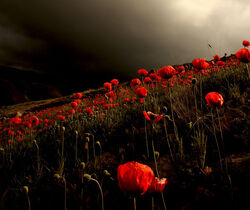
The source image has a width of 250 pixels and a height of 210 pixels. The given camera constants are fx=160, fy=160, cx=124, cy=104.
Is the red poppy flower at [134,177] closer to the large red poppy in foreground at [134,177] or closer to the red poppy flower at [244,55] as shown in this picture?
the large red poppy in foreground at [134,177]

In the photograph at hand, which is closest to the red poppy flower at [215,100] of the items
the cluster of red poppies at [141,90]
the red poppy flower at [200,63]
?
the cluster of red poppies at [141,90]

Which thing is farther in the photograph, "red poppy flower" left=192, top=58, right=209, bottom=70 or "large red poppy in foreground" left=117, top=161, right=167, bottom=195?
"red poppy flower" left=192, top=58, right=209, bottom=70

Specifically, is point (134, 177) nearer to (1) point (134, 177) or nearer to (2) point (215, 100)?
(1) point (134, 177)

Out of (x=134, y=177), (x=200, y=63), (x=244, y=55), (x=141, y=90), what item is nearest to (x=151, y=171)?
(x=134, y=177)

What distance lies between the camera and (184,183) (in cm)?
155

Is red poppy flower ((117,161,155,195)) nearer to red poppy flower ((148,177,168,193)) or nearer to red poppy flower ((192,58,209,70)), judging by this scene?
red poppy flower ((148,177,168,193))

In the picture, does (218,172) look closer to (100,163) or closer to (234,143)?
(234,143)

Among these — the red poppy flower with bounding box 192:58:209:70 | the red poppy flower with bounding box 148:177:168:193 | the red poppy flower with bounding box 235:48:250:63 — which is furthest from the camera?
the red poppy flower with bounding box 192:58:209:70

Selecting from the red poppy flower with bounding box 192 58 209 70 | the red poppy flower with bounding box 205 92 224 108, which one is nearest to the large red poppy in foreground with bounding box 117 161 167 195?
the red poppy flower with bounding box 205 92 224 108

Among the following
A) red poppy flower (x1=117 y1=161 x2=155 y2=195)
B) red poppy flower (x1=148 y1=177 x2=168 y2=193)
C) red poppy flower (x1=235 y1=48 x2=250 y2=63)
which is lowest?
red poppy flower (x1=148 y1=177 x2=168 y2=193)

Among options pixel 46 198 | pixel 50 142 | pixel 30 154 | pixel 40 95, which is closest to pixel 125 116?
pixel 50 142

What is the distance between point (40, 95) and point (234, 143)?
430ft

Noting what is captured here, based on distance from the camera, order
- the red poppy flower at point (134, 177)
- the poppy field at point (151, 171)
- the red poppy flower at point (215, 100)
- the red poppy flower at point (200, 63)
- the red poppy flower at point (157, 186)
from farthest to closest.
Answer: the red poppy flower at point (200, 63), the red poppy flower at point (215, 100), the poppy field at point (151, 171), the red poppy flower at point (157, 186), the red poppy flower at point (134, 177)

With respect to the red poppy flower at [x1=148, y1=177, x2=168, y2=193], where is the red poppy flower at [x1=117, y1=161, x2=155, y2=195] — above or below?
above
